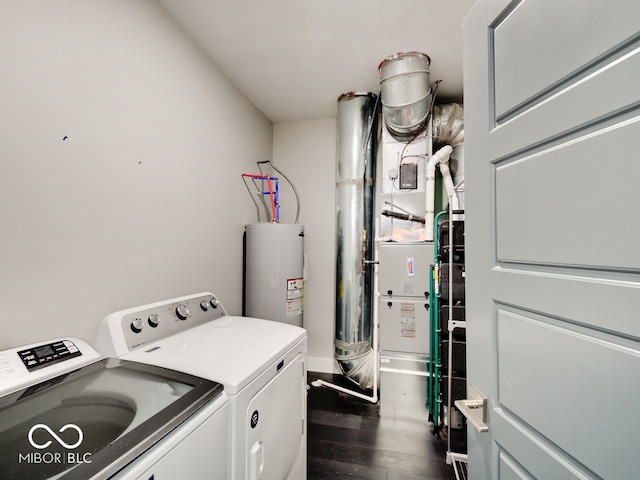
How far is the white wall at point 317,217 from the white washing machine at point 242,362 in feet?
4.76

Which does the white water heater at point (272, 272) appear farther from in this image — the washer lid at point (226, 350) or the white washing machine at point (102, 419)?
the white washing machine at point (102, 419)

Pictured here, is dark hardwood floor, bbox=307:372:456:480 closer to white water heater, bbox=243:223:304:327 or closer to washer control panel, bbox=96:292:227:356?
white water heater, bbox=243:223:304:327

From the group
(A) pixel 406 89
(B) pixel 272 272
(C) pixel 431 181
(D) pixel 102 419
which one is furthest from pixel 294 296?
(A) pixel 406 89

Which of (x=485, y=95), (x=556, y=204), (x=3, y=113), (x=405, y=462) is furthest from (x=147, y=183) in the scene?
(x=405, y=462)

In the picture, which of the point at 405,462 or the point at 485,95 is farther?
the point at 405,462

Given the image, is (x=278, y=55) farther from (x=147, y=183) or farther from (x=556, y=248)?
(x=556, y=248)

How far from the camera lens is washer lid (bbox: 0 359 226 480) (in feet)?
1.89

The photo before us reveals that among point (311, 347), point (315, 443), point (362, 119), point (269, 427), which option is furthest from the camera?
point (311, 347)

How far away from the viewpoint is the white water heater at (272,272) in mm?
2297

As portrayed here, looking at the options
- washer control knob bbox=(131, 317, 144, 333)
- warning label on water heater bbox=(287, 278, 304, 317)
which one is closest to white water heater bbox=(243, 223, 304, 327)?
warning label on water heater bbox=(287, 278, 304, 317)

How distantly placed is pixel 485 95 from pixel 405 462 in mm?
2001

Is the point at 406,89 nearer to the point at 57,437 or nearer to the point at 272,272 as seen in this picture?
the point at 272,272

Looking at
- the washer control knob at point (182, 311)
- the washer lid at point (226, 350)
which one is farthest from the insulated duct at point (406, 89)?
the washer control knob at point (182, 311)

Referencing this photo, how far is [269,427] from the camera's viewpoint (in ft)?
3.54
